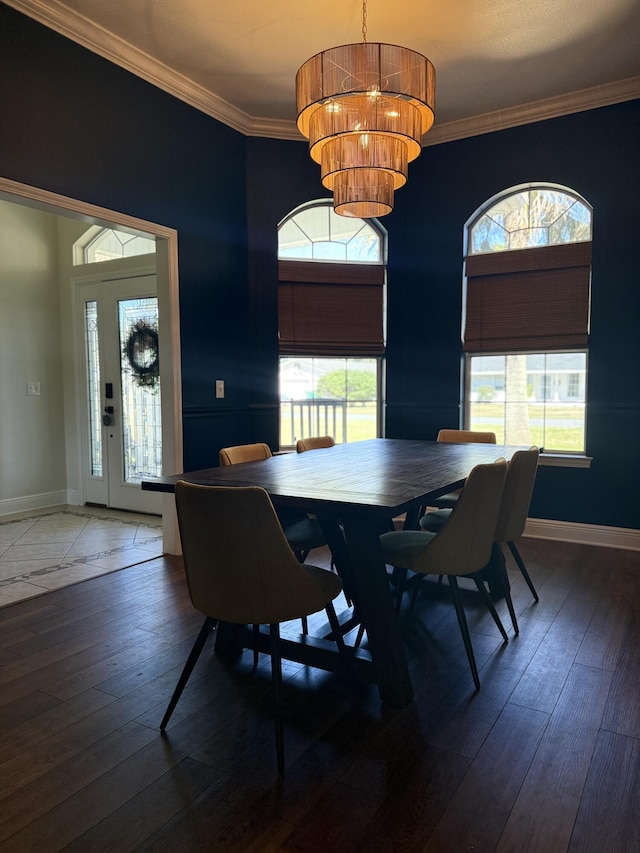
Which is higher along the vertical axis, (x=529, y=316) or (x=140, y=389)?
(x=529, y=316)

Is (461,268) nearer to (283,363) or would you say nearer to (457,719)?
(283,363)

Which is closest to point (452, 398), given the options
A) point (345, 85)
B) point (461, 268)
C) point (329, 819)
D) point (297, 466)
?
point (461, 268)

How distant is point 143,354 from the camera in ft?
16.4

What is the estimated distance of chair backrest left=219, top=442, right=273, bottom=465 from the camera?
2979 mm

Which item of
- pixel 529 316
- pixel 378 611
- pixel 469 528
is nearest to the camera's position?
pixel 378 611

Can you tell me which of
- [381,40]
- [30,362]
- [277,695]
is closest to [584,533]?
[277,695]

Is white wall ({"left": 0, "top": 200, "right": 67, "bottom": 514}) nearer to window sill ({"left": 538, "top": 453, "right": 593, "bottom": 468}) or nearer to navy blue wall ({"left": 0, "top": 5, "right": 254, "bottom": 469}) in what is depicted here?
navy blue wall ({"left": 0, "top": 5, "right": 254, "bottom": 469})

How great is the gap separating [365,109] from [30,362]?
420 centimetres

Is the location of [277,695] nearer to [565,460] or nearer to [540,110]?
[565,460]

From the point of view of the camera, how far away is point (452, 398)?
472cm

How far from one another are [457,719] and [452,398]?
10.1 feet

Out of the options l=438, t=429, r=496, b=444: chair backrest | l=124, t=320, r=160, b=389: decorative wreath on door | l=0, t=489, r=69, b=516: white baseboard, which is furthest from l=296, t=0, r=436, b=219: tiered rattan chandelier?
l=0, t=489, r=69, b=516: white baseboard

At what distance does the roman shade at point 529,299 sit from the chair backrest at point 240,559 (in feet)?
10.6

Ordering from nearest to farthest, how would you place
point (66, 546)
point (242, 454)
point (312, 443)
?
1. point (242, 454)
2. point (312, 443)
3. point (66, 546)
